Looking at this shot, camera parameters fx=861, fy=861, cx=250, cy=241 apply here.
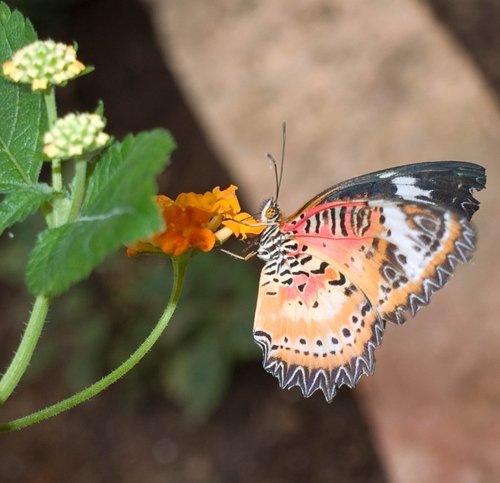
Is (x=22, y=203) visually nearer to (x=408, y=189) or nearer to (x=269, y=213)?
(x=269, y=213)

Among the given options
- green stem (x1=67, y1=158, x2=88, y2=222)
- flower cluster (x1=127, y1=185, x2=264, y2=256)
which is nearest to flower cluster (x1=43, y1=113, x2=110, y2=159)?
green stem (x1=67, y1=158, x2=88, y2=222)

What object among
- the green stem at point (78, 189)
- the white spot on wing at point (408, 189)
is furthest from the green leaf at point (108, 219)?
the white spot on wing at point (408, 189)

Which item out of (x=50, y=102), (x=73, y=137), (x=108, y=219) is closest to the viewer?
(x=108, y=219)

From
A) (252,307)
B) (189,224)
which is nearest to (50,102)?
(189,224)

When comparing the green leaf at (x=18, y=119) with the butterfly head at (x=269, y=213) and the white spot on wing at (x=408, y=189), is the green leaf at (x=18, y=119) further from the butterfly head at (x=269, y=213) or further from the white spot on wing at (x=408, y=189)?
the white spot on wing at (x=408, y=189)

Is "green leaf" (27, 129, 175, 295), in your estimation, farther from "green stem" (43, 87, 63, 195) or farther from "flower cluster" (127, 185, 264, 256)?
"flower cluster" (127, 185, 264, 256)

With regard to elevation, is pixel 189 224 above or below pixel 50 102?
below
